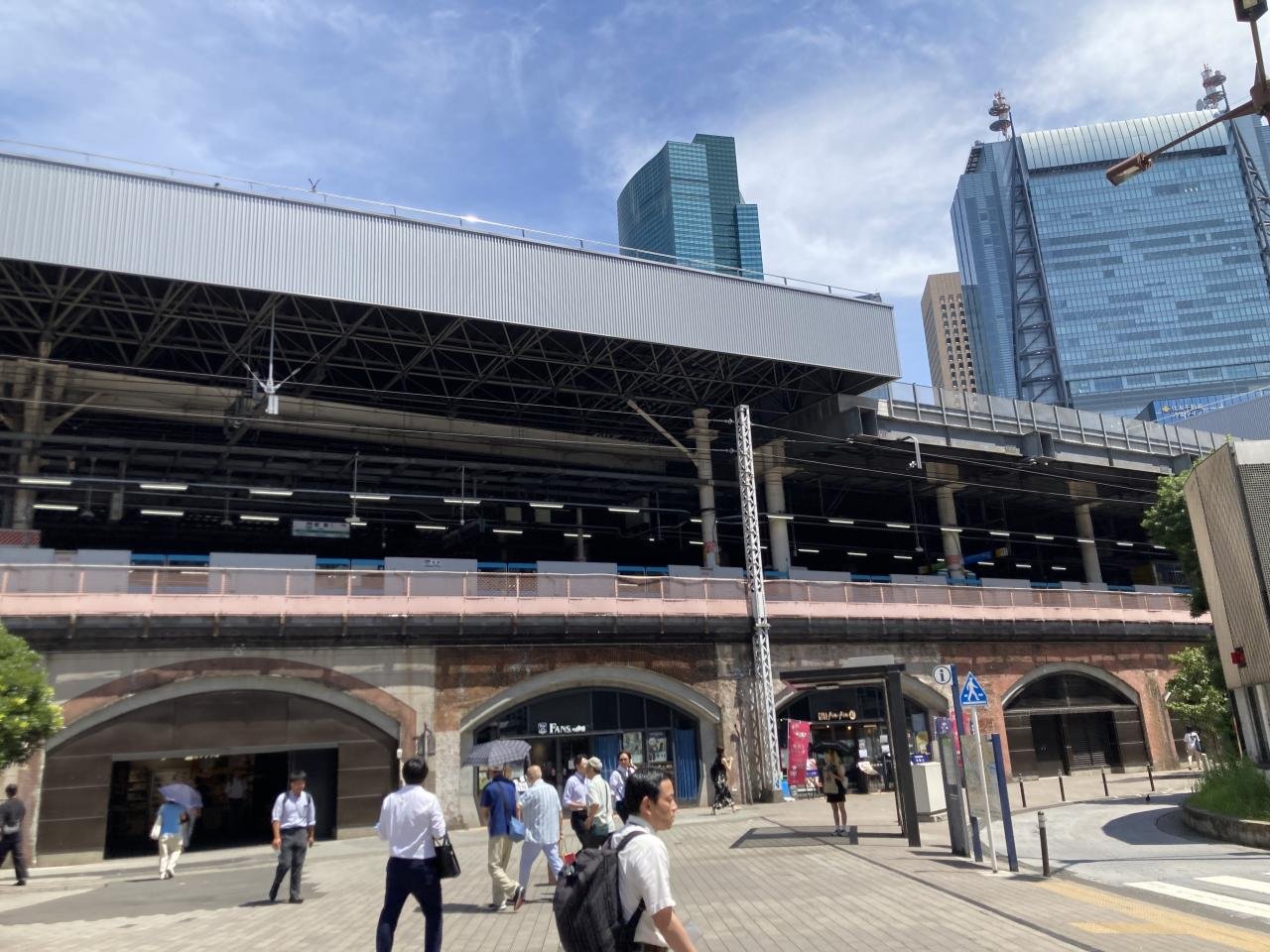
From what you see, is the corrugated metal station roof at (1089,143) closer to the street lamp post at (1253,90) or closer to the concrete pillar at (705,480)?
the concrete pillar at (705,480)

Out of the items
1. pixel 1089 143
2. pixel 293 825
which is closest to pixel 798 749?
pixel 293 825

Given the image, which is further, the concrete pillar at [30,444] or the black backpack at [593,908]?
the concrete pillar at [30,444]

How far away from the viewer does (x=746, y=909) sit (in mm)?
10812

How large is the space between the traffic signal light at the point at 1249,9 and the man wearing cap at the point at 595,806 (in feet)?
39.4

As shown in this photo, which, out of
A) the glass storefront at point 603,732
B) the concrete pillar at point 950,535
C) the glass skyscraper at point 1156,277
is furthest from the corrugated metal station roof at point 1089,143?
the glass storefront at point 603,732

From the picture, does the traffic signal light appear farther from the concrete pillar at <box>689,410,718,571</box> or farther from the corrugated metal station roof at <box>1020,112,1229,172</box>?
the corrugated metal station roof at <box>1020,112,1229,172</box>

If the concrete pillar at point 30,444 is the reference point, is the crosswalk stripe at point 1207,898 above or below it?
below

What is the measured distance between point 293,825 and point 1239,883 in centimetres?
1206

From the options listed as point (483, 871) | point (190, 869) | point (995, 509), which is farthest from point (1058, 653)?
point (190, 869)

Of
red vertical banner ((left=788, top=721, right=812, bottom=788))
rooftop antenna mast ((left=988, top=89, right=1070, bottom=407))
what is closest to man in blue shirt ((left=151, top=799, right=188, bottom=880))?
red vertical banner ((left=788, top=721, right=812, bottom=788))

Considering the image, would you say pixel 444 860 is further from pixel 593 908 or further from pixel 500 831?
pixel 500 831

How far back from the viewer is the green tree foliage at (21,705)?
46.8ft

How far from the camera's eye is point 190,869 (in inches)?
683

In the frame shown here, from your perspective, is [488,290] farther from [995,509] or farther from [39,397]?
[995,509]
